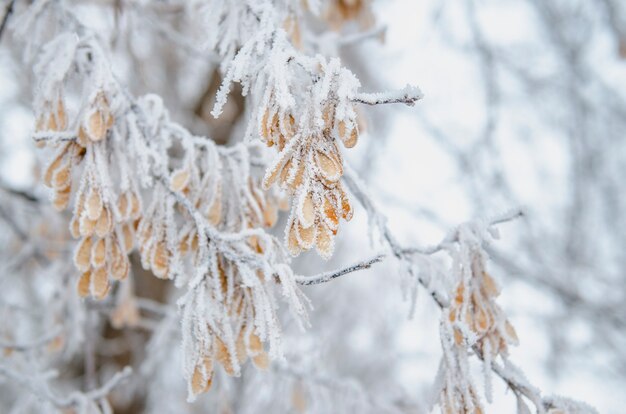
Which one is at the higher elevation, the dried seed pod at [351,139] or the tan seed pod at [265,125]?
the dried seed pod at [351,139]

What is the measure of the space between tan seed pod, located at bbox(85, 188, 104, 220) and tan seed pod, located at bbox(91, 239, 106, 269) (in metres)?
0.10

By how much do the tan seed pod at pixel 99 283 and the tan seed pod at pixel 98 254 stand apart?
0.07 feet

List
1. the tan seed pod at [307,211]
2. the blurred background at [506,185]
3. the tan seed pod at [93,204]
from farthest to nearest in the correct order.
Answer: the blurred background at [506,185] → the tan seed pod at [93,204] → the tan seed pod at [307,211]

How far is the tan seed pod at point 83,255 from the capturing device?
4.11ft

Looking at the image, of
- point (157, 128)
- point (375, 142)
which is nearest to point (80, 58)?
point (157, 128)

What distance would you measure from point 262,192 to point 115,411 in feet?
10.7

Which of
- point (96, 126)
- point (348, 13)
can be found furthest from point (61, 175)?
point (348, 13)

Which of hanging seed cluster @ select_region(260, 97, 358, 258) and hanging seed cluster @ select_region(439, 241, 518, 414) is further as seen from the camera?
hanging seed cluster @ select_region(439, 241, 518, 414)

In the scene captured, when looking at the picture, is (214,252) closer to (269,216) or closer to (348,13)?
(269,216)

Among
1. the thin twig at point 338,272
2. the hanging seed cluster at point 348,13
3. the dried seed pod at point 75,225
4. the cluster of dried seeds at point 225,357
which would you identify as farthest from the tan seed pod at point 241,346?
the hanging seed cluster at point 348,13

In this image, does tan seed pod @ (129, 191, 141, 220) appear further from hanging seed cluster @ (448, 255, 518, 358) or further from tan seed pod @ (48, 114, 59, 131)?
hanging seed cluster @ (448, 255, 518, 358)

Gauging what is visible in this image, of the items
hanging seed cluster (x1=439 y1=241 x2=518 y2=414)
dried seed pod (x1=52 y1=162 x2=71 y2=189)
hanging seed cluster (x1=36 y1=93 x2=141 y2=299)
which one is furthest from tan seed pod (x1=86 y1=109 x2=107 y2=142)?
hanging seed cluster (x1=439 y1=241 x2=518 y2=414)

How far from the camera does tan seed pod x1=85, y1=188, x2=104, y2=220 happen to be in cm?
119

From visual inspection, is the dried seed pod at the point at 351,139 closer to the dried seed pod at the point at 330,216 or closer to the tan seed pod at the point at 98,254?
the dried seed pod at the point at 330,216
